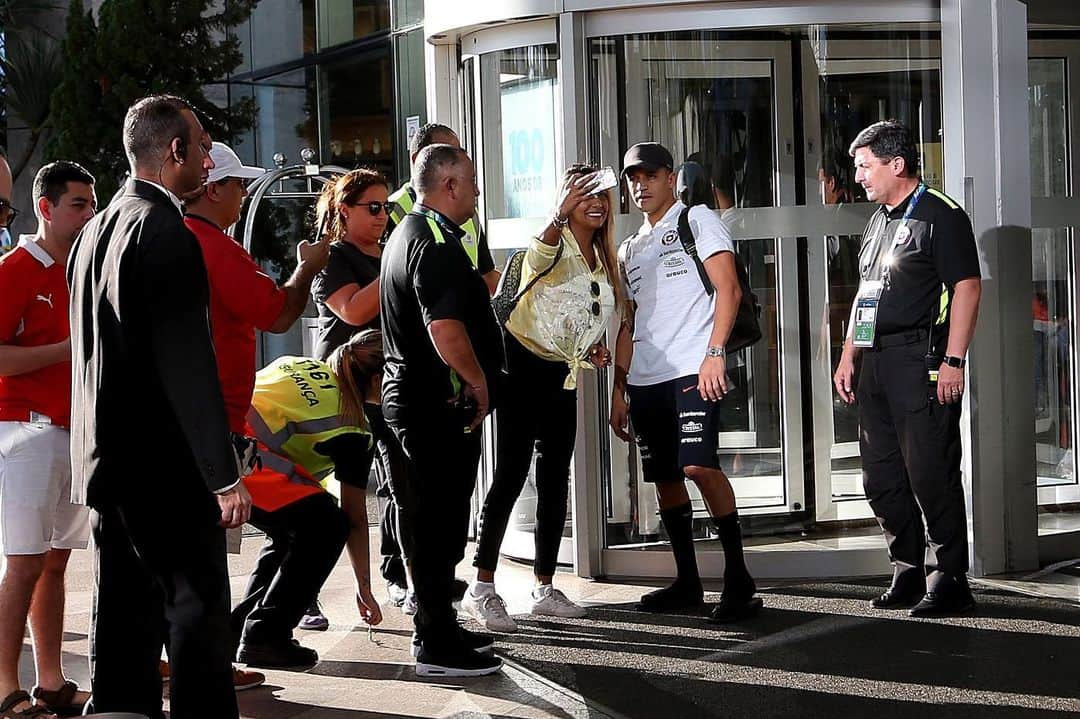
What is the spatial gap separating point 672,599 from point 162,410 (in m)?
2.80

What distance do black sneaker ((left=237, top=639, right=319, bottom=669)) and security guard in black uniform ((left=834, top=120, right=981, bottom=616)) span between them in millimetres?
2299

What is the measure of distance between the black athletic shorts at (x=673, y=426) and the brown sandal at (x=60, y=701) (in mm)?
2313

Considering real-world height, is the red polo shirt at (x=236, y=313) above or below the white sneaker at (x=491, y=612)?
above

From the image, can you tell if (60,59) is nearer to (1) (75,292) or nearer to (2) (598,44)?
(2) (598,44)

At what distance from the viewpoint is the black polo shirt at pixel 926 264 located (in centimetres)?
545

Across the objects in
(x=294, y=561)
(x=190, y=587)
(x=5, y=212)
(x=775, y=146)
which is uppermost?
(x=775, y=146)

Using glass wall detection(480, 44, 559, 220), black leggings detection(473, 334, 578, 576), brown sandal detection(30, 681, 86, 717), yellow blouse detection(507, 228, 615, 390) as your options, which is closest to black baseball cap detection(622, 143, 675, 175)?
yellow blouse detection(507, 228, 615, 390)

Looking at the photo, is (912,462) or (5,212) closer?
(5,212)

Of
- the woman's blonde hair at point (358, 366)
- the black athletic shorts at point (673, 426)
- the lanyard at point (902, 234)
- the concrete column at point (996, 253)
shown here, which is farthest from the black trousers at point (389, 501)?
the concrete column at point (996, 253)

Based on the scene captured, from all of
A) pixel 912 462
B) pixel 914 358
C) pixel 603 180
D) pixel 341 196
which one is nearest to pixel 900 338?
pixel 914 358

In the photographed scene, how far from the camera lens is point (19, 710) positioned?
178 inches

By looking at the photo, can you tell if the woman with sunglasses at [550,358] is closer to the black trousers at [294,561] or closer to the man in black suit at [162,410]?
the black trousers at [294,561]

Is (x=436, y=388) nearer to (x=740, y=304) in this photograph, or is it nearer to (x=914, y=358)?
(x=740, y=304)

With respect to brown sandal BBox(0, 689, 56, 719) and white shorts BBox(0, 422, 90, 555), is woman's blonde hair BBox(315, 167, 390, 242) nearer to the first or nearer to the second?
white shorts BBox(0, 422, 90, 555)
